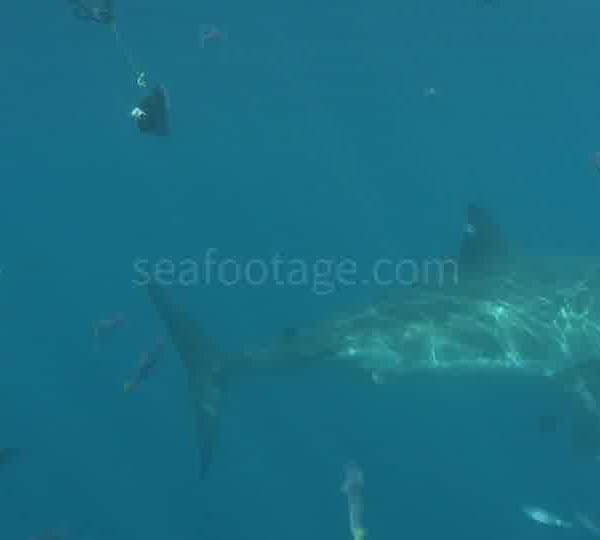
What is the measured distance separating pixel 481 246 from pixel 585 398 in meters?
3.30

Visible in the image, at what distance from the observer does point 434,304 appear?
1245 cm

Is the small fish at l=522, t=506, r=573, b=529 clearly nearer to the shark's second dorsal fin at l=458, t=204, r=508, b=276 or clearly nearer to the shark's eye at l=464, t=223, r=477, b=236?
the shark's second dorsal fin at l=458, t=204, r=508, b=276

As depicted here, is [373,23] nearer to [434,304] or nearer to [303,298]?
[303,298]

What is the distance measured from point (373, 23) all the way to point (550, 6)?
438 inches

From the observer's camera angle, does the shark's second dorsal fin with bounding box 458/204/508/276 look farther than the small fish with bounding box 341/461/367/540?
Yes

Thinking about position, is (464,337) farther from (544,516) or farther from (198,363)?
(198,363)

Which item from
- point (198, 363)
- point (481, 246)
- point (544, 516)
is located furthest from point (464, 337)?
point (198, 363)

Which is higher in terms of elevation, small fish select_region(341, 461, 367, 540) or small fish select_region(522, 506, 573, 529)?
small fish select_region(341, 461, 367, 540)

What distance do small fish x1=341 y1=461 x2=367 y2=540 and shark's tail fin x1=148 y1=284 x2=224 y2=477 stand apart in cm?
272

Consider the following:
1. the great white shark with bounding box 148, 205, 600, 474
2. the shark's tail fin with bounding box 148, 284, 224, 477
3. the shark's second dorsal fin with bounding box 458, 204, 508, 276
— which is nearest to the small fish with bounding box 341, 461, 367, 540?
the great white shark with bounding box 148, 205, 600, 474

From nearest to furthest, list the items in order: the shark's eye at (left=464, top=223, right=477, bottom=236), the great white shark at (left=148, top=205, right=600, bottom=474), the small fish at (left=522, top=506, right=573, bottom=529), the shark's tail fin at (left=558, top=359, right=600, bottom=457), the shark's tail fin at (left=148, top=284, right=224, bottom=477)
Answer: the small fish at (left=522, top=506, right=573, bottom=529), the shark's tail fin at (left=558, top=359, right=600, bottom=457), the great white shark at (left=148, top=205, right=600, bottom=474), the shark's tail fin at (left=148, top=284, right=224, bottom=477), the shark's eye at (left=464, top=223, right=477, bottom=236)

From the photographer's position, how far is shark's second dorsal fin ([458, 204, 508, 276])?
1287 cm

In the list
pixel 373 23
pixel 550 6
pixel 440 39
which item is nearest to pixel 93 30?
pixel 373 23

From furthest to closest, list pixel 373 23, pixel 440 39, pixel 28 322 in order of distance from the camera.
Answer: pixel 440 39, pixel 373 23, pixel 28 322
